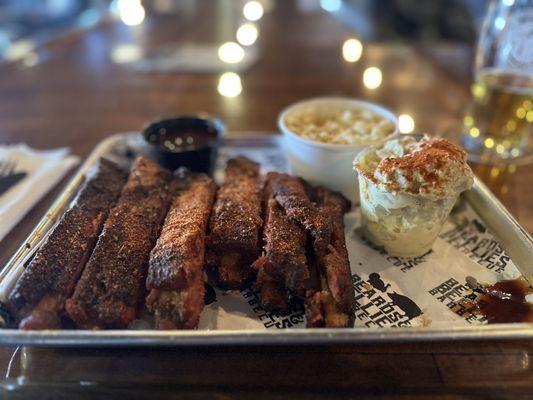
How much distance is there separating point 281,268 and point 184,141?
1.50m

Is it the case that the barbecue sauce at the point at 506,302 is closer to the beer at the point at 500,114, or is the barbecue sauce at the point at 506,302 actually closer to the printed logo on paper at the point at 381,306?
the printed logo on paper at the point at 381,306

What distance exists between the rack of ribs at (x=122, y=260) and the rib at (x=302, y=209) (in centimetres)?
70

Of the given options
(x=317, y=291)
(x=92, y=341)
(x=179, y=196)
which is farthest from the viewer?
(x=179, y=196)

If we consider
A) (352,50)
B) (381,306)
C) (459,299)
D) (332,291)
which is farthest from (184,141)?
(352,50)

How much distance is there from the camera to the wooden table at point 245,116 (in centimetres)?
159

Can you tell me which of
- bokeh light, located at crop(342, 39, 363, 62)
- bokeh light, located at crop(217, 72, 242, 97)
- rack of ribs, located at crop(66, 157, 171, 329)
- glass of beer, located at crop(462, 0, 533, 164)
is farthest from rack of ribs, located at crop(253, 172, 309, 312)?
bokeh light, located at crop(342, 39, 363, 62)

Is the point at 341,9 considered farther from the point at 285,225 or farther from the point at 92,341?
the point at 92,341

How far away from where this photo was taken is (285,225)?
2.04 metres

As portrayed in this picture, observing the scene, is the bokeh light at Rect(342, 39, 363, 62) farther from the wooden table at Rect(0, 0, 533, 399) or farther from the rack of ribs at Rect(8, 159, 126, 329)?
the rack of ribs at Rect(8, 159, 126, 329)

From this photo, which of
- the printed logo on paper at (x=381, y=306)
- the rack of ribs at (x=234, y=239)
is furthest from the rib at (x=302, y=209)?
the printed logo on paper at (x=381, y=306)

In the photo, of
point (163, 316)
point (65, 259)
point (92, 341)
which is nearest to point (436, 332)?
point (163, 316)

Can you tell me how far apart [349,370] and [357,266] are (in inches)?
26.1

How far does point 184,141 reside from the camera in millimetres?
2924

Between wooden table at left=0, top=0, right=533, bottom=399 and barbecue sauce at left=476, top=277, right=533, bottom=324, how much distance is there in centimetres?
11
